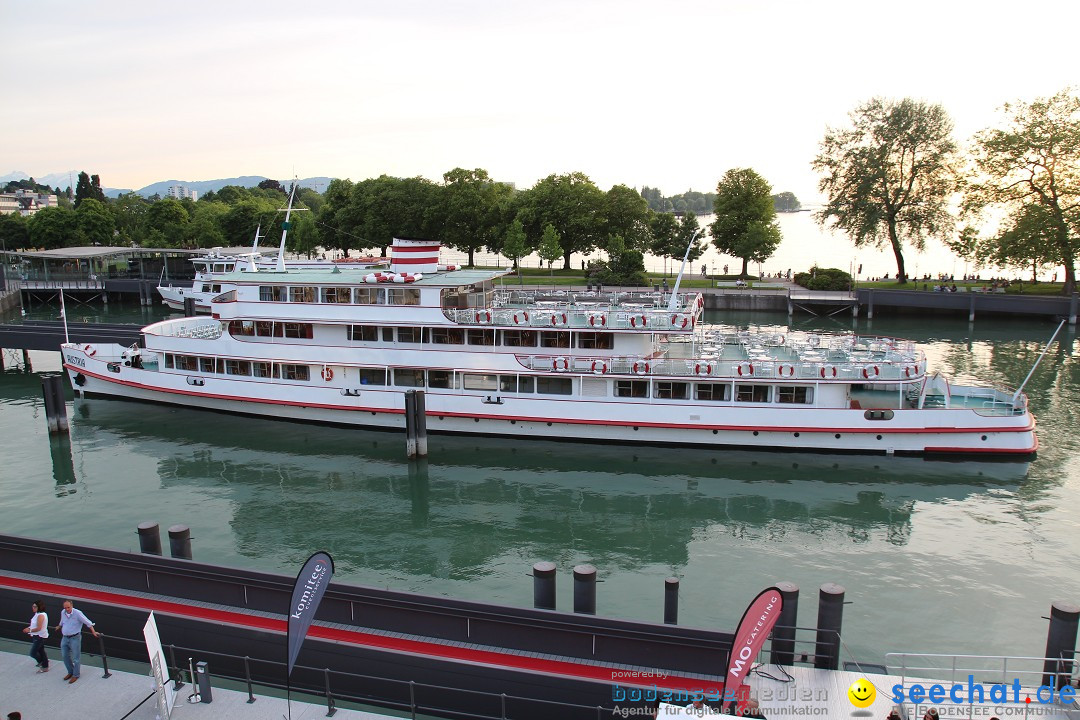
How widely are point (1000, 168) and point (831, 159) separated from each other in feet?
50.4

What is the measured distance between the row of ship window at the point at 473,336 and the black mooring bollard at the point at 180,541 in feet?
52.4

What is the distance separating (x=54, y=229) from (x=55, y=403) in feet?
310

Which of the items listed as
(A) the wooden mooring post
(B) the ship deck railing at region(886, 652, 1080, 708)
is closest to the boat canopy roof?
(A) the wooden mooring post

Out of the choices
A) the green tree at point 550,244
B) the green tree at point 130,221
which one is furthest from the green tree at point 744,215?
the green tree at point 130,221

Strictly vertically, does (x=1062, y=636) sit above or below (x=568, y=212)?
below

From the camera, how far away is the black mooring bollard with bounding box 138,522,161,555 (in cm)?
1698

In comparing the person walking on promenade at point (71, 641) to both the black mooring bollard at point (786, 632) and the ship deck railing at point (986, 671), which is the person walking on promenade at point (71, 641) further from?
the ship deck railing at point (986, 671)

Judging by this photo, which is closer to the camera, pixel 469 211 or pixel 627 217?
pixel 627 217

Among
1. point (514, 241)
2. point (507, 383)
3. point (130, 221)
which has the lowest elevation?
point (507, 383)

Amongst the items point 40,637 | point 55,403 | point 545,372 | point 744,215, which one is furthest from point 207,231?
point 40,637

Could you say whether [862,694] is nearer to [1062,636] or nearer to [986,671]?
[986,671]

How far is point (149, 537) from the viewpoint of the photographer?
17062mm

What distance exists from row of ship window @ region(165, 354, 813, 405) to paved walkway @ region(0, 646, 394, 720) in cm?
1951

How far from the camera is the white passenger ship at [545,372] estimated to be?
1131 inches
